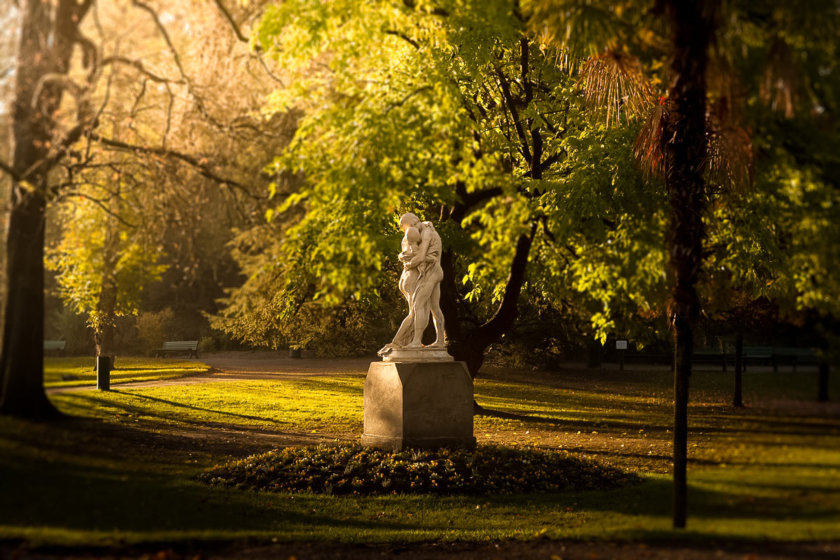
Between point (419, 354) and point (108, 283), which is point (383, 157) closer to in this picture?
point (108, 283)

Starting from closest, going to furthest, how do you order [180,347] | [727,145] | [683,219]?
[683,219]
[727,145]
[180,347]

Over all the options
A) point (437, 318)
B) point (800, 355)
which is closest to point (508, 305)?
point (437, 318)

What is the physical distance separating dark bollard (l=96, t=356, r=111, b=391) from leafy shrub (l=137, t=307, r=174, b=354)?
3032 mm

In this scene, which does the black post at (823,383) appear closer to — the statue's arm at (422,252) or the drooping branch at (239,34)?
the statue's arm at (422,252)

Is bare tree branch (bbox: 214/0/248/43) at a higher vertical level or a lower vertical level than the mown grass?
higher

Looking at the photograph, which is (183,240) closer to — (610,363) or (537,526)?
(537,526)

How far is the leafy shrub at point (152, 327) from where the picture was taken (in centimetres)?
1713

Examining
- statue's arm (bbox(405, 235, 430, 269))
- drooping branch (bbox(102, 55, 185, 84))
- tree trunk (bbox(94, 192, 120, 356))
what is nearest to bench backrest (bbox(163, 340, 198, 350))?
tree trunk (bbox(94, 192, 120, 356))

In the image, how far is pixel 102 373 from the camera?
12953mm

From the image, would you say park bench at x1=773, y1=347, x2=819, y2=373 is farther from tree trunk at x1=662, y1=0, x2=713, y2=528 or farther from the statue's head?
the statue's head

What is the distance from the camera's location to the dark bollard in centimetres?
1199

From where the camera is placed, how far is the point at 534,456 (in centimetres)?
1317

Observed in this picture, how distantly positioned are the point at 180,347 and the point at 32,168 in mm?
14991

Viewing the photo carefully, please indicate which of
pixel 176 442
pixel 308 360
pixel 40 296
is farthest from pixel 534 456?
pixel 308 360
